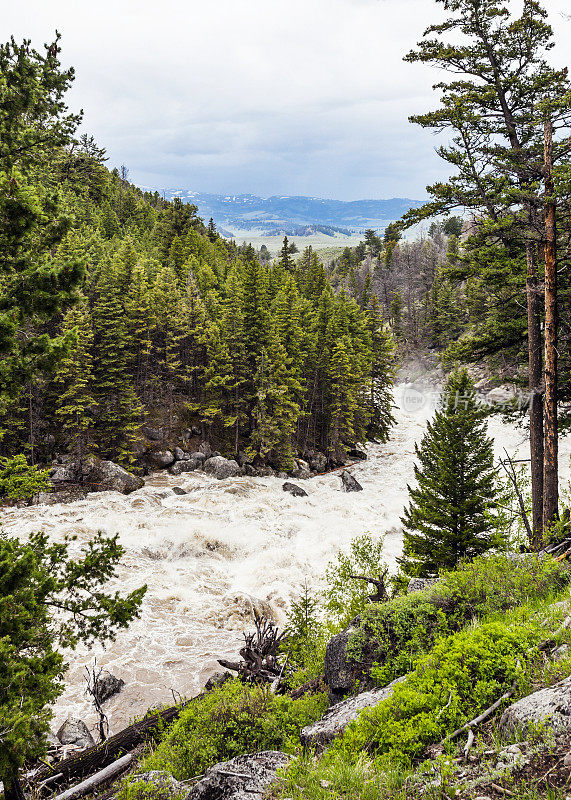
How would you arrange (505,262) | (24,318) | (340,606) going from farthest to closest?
(505,262), (340,606), (24,318)

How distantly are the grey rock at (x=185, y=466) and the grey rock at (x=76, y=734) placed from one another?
1966 centimetres

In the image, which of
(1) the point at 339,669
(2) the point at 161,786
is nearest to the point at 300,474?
(1) the point at 339,669

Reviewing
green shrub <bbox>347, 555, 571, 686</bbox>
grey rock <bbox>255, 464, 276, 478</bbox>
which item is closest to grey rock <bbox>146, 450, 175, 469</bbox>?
grey rock <bbox>255, 464, 276, 478</bbox>

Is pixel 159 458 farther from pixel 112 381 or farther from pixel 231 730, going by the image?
pixel 231 730

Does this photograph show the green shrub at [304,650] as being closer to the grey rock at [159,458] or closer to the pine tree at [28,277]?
the pine tree at [28,277]

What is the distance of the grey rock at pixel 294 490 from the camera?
1149 inches

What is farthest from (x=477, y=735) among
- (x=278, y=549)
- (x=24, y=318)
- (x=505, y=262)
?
(x=278, y=549)

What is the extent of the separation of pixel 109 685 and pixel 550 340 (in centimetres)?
1530

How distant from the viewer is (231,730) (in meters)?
7.26

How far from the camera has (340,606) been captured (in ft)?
36.9

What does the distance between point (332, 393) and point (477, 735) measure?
3343 centimetres

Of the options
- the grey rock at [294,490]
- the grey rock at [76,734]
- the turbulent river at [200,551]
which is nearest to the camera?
the grey rock at [76,734]

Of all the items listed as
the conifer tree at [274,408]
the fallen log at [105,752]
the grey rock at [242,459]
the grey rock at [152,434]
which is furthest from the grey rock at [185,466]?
the fallen log at [105,752]

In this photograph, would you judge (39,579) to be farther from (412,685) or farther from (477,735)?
(477,735)
